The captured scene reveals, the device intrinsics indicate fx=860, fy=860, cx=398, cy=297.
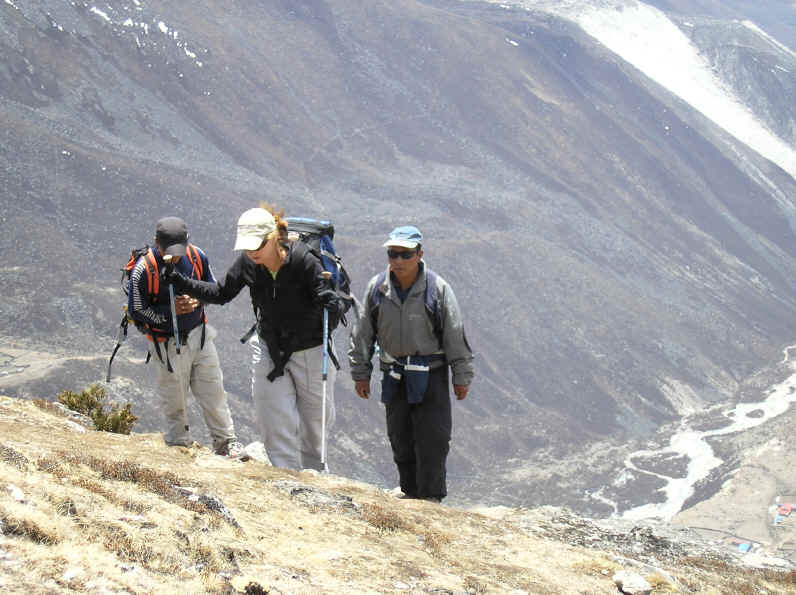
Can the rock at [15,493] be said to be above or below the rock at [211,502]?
above

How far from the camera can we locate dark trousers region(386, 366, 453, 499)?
16.7ft

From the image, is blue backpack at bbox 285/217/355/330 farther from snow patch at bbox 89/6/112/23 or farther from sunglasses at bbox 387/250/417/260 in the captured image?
snow patch at bbox 89/6/112/23

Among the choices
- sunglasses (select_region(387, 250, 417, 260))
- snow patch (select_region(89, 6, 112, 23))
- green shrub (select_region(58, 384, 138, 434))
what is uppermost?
sunglasses (select_region(387, 250, 417, 260))

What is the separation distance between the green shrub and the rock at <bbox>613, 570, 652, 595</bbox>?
4705 mm

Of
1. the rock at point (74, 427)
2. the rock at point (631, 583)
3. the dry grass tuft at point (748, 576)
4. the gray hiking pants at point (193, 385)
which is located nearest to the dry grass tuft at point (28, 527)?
the gray hiking pants at point (193, 385)

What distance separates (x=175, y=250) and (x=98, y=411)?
3482 millimetres

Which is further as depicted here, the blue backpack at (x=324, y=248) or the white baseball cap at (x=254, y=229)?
the blue backpack at (x=324, y=248)

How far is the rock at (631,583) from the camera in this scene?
14.9 ft

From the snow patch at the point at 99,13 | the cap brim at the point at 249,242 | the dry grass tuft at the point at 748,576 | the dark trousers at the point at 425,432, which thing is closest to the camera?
the cap brim at the point at 249,242

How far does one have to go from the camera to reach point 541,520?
6.47 meters

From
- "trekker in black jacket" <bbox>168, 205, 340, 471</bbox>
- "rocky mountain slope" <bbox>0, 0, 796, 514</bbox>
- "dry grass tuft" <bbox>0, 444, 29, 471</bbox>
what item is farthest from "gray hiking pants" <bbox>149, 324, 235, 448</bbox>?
"rocky mountain slope" <bbox>0, 0, 796, 514</bbox>

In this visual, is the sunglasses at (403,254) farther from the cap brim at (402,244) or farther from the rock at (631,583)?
the rock at (631,583)

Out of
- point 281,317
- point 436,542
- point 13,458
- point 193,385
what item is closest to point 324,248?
point 281,317

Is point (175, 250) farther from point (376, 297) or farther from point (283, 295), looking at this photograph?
point (376, 297)
